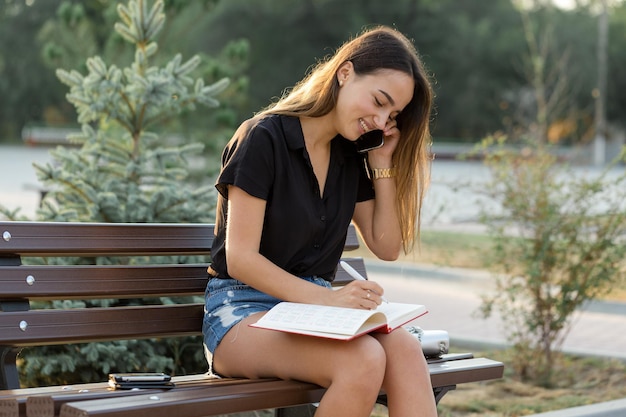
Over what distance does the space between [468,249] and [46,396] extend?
8617 mm

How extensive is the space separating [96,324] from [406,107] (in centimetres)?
128

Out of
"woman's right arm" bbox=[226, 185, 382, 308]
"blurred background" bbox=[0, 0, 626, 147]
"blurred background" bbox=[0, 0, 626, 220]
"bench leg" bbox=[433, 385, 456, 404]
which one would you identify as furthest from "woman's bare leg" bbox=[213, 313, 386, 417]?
"blurred background" bbox=[0, 0, 626, 147]

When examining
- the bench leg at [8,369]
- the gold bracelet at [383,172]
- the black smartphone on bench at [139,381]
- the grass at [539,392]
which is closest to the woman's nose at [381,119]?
the gold bracelet at [383,172]

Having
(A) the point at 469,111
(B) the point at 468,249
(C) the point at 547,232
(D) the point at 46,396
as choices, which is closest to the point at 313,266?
(D) the point at 46,396

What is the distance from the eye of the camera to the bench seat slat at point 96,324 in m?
3.32

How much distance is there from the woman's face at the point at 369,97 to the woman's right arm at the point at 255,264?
417mm

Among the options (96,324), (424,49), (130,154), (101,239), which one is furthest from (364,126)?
(424,49)

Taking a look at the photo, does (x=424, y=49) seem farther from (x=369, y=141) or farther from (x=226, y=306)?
(x=226, y=306)

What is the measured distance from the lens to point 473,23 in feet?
143

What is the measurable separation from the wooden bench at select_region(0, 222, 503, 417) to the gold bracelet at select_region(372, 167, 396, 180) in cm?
64

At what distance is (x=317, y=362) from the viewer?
3.04 meters

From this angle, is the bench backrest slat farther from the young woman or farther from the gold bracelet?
the gold bracelet

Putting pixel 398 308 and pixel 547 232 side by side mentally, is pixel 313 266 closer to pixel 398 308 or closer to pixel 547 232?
pixel 398 308

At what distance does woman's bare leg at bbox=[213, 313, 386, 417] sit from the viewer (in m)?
2.95
